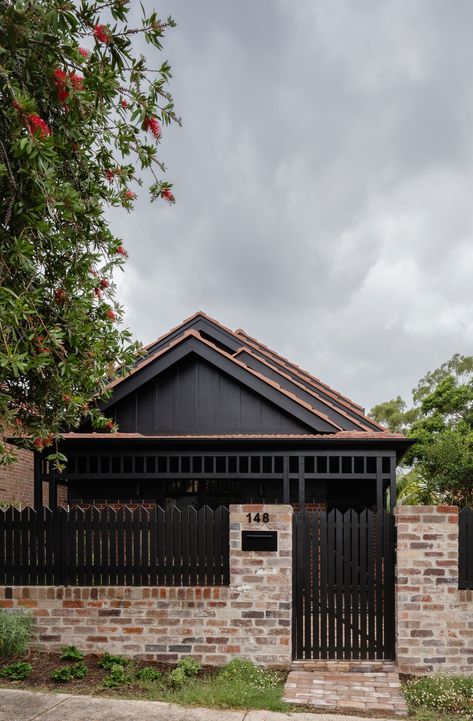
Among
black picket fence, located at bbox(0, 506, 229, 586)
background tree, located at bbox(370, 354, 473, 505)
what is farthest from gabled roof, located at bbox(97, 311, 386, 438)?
background tree, located at bbox(370, 354, 473, 505)

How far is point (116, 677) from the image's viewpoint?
654cm

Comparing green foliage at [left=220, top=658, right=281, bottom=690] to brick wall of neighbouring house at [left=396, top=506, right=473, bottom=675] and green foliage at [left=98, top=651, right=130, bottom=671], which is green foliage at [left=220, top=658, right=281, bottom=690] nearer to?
green foliage at [left=98, top=651, right=130, bottom=671]

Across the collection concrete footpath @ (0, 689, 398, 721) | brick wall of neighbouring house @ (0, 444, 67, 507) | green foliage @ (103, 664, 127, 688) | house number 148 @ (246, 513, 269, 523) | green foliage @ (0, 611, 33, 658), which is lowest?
green foliage @ (103, 664, 127, 688)

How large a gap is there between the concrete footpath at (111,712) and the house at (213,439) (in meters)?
5.10


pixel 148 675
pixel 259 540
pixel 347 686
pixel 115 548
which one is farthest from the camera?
pixel 115 548

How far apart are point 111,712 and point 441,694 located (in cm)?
321

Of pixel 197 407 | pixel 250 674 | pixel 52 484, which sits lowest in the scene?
pixel 250 674

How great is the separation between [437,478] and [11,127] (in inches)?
941

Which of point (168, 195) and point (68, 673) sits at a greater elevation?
point (168, 195)

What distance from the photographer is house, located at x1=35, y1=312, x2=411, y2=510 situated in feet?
36.7

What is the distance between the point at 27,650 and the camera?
7301 millimetres

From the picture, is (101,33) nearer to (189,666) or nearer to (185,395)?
(189,666)

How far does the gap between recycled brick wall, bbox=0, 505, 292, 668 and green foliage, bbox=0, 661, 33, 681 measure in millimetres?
749

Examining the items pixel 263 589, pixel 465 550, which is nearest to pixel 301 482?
pixel 263 589
